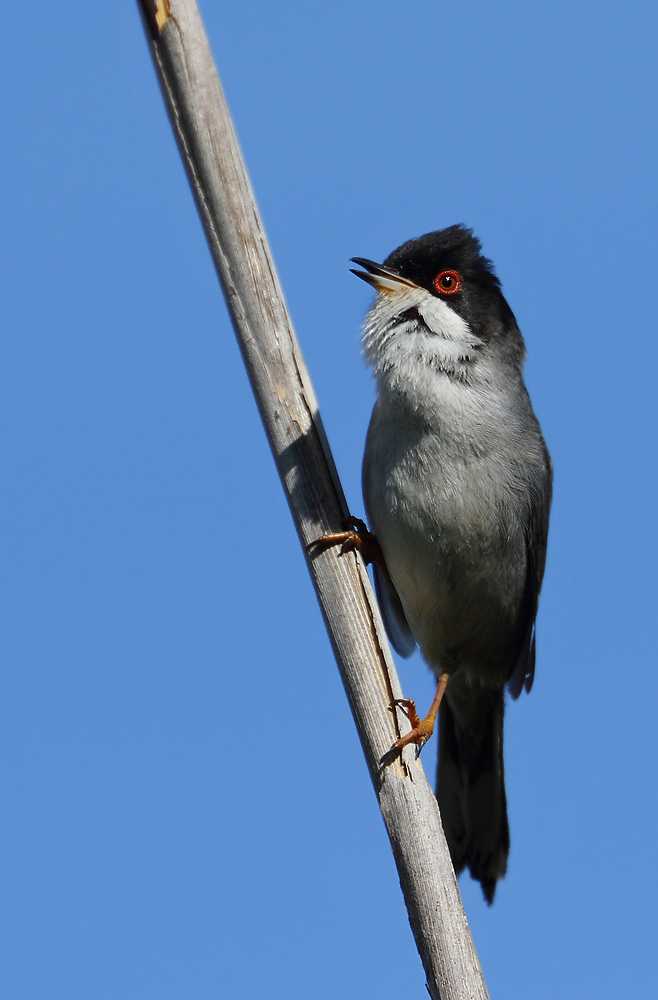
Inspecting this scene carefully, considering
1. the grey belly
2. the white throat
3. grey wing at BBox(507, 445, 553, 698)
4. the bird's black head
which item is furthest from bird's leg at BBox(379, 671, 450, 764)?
the bird's black head

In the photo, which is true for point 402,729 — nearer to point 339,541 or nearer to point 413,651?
point 339,541

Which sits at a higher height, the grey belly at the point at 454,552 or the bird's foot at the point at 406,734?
the grey belly at the point at 454,552

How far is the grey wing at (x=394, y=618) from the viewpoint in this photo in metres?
5.24

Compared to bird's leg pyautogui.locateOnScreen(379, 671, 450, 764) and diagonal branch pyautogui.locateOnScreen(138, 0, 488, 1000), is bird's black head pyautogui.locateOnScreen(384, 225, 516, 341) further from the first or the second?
bird's leg pyautogui.locateOnScreen(379, 671, 450, 764)

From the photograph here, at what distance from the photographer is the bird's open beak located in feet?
15.3

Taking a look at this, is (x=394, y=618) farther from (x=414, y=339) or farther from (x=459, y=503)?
(x=414, y=339)

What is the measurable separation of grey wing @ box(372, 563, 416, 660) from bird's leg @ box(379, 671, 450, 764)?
0.32 metres

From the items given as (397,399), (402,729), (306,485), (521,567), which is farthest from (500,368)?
(402,729)

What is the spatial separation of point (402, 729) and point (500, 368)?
2061mm

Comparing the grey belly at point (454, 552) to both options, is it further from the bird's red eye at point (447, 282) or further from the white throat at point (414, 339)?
the bird's red eye at point (447, 282)

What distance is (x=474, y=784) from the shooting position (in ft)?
17.7

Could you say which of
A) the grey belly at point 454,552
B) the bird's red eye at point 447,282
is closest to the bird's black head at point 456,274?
the bird's red eye at point 447,282

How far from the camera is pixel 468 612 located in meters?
5.04

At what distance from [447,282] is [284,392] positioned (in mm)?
1600
